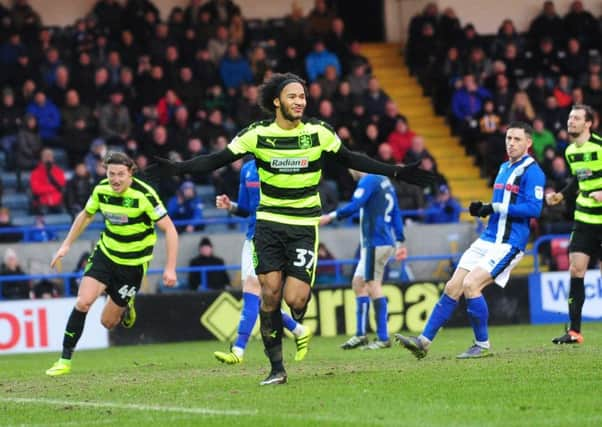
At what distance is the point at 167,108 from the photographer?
25344 mm

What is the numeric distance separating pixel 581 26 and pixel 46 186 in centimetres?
1258

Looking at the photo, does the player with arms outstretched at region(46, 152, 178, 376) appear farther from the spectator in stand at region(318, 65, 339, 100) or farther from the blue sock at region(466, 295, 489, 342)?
the spectator in stand at region(318, 65, 339, 100)

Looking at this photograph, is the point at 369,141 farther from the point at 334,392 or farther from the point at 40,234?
the point at 334,392

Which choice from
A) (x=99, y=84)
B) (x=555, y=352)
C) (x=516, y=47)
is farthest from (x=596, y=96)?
(x=555, y=352)

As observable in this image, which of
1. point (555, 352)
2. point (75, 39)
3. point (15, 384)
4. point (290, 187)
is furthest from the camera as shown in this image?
point (75, 39)

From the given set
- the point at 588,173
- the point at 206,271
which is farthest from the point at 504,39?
the point at 588,173

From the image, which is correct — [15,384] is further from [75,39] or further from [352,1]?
[352,1]

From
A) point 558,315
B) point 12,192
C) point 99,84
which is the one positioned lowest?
point 558,315

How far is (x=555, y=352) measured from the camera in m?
13.9

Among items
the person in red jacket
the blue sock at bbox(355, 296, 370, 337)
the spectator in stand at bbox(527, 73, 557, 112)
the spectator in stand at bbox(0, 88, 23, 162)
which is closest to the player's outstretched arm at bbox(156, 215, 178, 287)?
the blue sock at bbox(355, 296, 370, 337)

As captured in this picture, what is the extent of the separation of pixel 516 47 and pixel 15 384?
18.7m

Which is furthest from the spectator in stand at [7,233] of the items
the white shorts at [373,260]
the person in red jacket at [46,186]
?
the white shorts at [373,260]

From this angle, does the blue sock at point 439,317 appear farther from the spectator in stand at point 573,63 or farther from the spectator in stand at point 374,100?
the spectator in stand at point 573,63

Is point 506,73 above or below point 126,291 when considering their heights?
above
